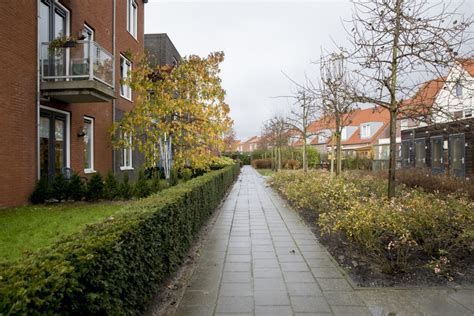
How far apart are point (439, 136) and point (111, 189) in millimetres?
19930

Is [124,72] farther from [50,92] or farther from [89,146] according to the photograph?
[50,92]

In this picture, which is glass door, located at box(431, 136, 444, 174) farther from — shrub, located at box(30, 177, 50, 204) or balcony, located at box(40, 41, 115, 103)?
shrub, located at box(30, 177, 50, 204)

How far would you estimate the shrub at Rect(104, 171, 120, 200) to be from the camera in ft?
35.7

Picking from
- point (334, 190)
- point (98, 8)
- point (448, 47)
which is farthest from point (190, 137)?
point (448, 47)

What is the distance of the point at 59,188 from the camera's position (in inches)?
404

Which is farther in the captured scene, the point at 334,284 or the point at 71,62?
the point at 71,62

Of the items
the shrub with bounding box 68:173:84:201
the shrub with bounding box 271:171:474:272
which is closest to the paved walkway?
the shrub with bounding box 271:171:474:272

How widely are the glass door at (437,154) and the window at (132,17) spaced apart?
18.7 meters

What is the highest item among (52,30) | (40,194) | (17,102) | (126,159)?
(52,30)

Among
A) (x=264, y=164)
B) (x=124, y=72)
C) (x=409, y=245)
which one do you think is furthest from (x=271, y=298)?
(x=264, y=164)

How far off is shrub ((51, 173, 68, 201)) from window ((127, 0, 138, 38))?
409 inches

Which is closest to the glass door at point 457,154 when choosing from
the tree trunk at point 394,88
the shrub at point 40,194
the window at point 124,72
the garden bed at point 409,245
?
the tree trunk at point 394,88

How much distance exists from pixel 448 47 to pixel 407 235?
3658mm

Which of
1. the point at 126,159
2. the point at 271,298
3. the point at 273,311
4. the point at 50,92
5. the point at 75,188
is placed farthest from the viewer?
the point at 126,159
